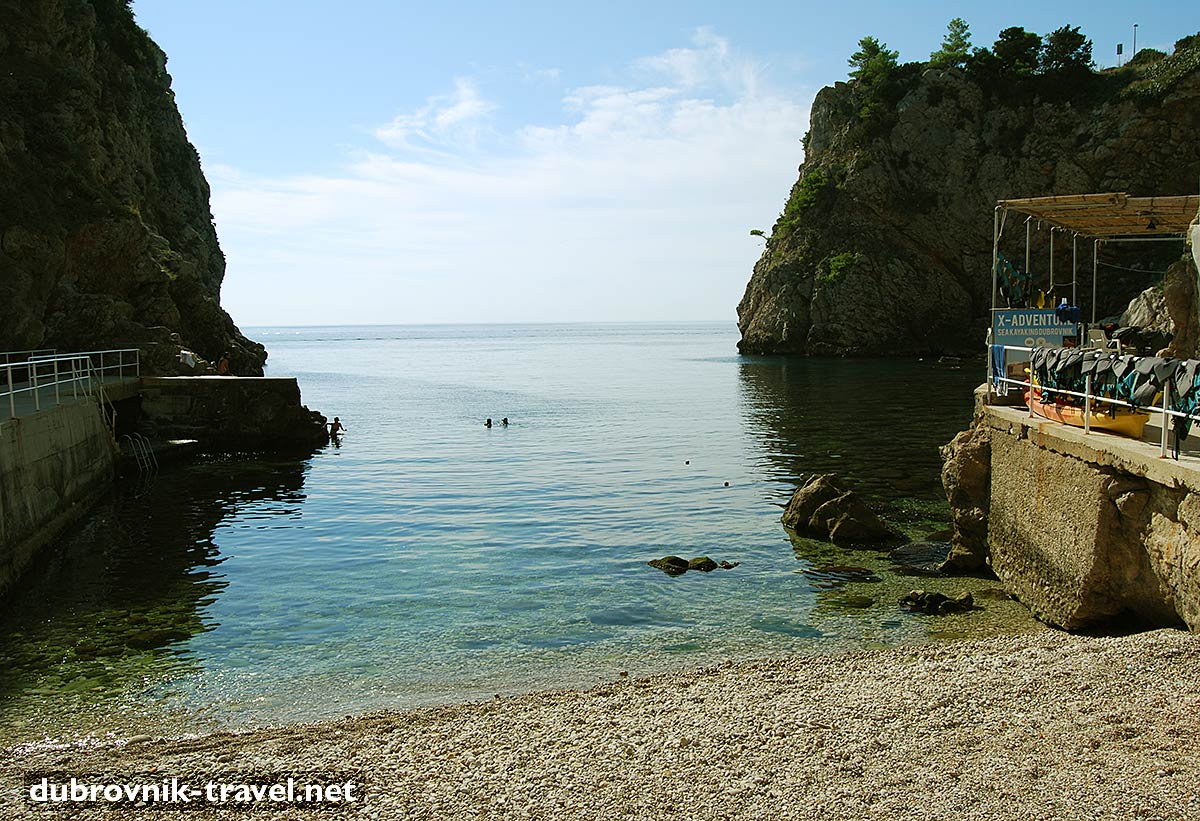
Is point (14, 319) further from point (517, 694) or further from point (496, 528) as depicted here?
point (517, 694)

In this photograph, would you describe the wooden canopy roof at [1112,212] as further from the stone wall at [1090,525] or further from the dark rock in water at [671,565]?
the dark rock in water at [671,565]

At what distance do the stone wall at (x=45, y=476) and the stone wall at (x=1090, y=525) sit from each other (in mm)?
15962

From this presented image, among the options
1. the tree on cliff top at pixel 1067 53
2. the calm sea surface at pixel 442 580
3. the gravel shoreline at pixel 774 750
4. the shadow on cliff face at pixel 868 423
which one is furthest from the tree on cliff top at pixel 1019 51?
the gravel shoreline at pixel 774 750

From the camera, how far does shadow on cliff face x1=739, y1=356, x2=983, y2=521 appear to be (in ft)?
83.9

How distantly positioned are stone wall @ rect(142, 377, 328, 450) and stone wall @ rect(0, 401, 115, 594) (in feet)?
19.9

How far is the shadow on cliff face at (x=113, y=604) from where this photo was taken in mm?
11398

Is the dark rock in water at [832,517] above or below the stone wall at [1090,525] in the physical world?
below

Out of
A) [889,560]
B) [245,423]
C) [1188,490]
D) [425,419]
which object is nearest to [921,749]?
[1188,490]

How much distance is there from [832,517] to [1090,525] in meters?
8.07

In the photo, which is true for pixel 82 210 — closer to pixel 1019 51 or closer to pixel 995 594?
pixel 995 594

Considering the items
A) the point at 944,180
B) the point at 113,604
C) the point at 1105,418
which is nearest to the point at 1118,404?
the point at 1105,418

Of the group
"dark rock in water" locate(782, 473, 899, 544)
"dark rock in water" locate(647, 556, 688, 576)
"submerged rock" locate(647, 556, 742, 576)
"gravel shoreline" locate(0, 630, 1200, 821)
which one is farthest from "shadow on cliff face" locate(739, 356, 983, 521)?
"gravel shoreline" locate(0, 630, 1200, 821)

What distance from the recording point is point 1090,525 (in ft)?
36.2

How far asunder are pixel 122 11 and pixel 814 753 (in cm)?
6321
